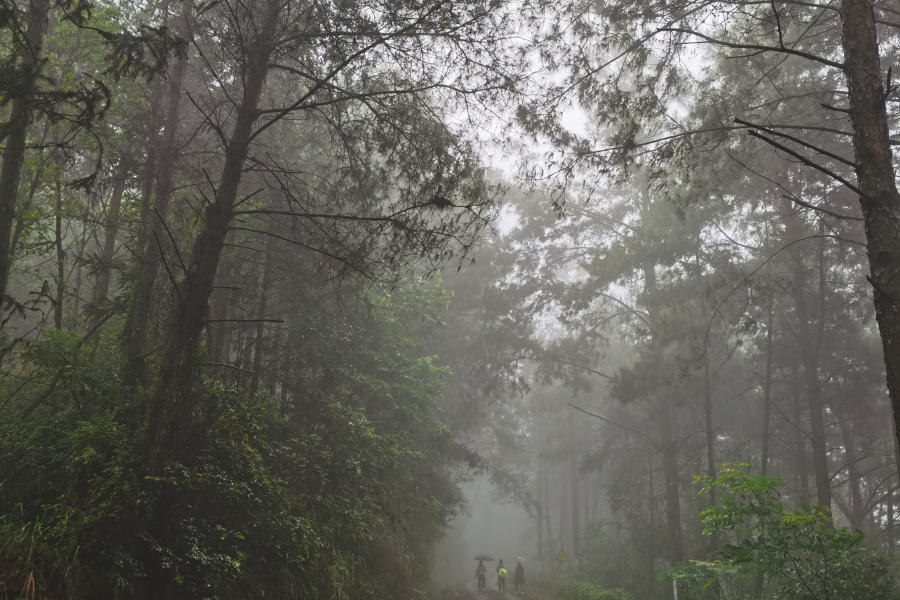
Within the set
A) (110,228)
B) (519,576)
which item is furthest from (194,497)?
(519,576)

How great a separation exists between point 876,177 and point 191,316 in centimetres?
710

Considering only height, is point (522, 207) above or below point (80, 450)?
above

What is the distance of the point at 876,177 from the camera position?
17.4 ft

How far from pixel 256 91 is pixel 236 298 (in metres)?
6.73

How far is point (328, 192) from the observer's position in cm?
1002

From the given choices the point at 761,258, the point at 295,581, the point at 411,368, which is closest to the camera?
the point at 295,581

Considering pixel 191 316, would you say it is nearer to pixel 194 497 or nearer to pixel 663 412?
pixel 194 497

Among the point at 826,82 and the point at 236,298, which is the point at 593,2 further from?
the point at 236,298

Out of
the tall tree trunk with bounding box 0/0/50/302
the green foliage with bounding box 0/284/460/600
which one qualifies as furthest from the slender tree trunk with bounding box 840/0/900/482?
the tall tree trunk with bounding box 0/0/50/302

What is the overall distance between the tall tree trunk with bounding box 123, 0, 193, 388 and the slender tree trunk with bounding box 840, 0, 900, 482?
28.7 feet

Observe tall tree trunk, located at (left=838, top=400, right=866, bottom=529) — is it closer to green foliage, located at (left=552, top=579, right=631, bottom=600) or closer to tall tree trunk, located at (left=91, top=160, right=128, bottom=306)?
green foliage, located at (left=552, top=579, right=631, bottom=600)

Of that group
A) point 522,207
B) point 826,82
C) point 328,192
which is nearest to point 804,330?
point 826,82

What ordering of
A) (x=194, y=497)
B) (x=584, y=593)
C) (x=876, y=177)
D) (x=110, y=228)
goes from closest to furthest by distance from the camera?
(x=876, y=177), (x=194, y=497), (x=110, y=228), (x=584, y=593)

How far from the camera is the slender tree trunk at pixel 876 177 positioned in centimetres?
500
